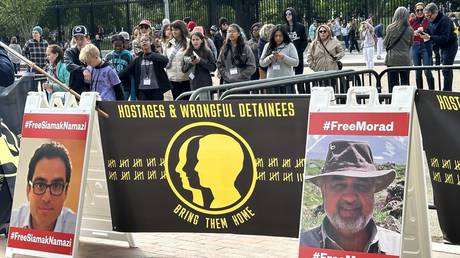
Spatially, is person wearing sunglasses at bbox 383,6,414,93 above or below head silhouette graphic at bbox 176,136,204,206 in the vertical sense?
above

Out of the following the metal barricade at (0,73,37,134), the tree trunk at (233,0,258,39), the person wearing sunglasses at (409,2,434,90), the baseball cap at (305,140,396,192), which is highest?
the tree trunk at (233,0,258,39)

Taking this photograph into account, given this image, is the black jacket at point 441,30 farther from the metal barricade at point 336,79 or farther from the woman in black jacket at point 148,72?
the woman in black jacket at point 148,72

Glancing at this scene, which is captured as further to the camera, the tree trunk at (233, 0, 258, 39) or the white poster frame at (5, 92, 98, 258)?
the tree trunk at (233, 0, 258, 39)

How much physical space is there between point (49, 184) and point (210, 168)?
4.20 feet

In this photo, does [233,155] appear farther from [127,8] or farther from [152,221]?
[127,8]

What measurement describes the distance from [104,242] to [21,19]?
44.7 metres

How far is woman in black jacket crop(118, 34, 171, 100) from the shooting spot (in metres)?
11.1

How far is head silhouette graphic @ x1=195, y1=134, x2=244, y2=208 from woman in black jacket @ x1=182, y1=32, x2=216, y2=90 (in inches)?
235

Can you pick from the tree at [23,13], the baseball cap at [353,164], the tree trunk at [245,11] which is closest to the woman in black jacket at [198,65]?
the baseball cap at [353,164]

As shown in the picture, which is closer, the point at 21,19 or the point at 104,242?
the point at 104,242

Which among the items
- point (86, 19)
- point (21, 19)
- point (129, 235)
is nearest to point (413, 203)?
point (129, 235)

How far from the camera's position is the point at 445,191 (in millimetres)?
5453

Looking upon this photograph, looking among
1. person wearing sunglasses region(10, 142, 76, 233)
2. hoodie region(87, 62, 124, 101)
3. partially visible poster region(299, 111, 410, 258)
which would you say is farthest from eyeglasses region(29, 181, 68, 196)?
hoodie region(87, 62, 124, 101)

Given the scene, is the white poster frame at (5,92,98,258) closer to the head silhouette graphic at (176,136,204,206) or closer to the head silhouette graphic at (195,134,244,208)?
the head silhouette graphic at (176,136,204,206)
